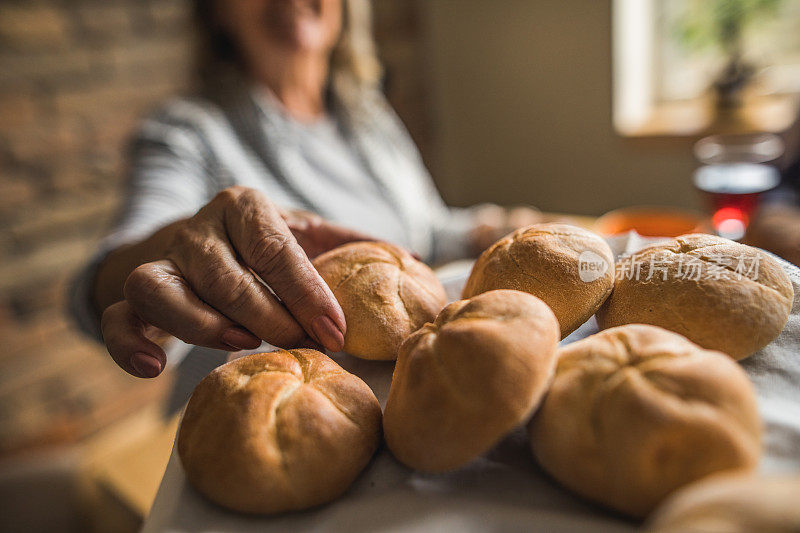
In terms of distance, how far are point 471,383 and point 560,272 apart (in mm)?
160

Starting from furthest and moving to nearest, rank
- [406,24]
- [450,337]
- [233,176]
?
[406,24] < [233,176] < [450,337]

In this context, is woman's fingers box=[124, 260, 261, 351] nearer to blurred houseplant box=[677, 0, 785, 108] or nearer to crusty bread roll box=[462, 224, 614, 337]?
crusty bread roll box=[462, 224, 614, 337]

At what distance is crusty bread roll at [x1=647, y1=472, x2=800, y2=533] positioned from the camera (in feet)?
0.73

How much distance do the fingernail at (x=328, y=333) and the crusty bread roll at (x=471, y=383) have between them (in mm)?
101

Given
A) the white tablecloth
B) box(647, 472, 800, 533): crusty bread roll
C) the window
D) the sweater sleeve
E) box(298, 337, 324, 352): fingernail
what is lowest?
the window

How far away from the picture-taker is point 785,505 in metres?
0.22

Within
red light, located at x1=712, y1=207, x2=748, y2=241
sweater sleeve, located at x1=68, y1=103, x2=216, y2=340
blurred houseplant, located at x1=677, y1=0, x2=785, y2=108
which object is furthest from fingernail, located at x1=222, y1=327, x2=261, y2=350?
blurred houseplant, located at x1=677, y1=0, x2=785, y2=108

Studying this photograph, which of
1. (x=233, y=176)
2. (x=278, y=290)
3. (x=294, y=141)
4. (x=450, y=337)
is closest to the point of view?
(x=450, y=337)

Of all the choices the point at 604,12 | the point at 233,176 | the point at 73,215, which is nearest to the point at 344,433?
the point at 233,176

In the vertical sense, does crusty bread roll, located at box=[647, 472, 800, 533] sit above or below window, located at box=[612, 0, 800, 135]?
above

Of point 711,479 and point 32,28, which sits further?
point 32,28

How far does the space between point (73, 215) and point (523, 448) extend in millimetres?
1620

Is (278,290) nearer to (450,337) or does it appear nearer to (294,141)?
(450,337)

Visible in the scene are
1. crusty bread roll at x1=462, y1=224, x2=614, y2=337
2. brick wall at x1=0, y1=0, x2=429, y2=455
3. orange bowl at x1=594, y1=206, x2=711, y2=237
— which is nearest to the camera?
crusty bread roll at x1=462, y1=224, x2=614, y2=337
